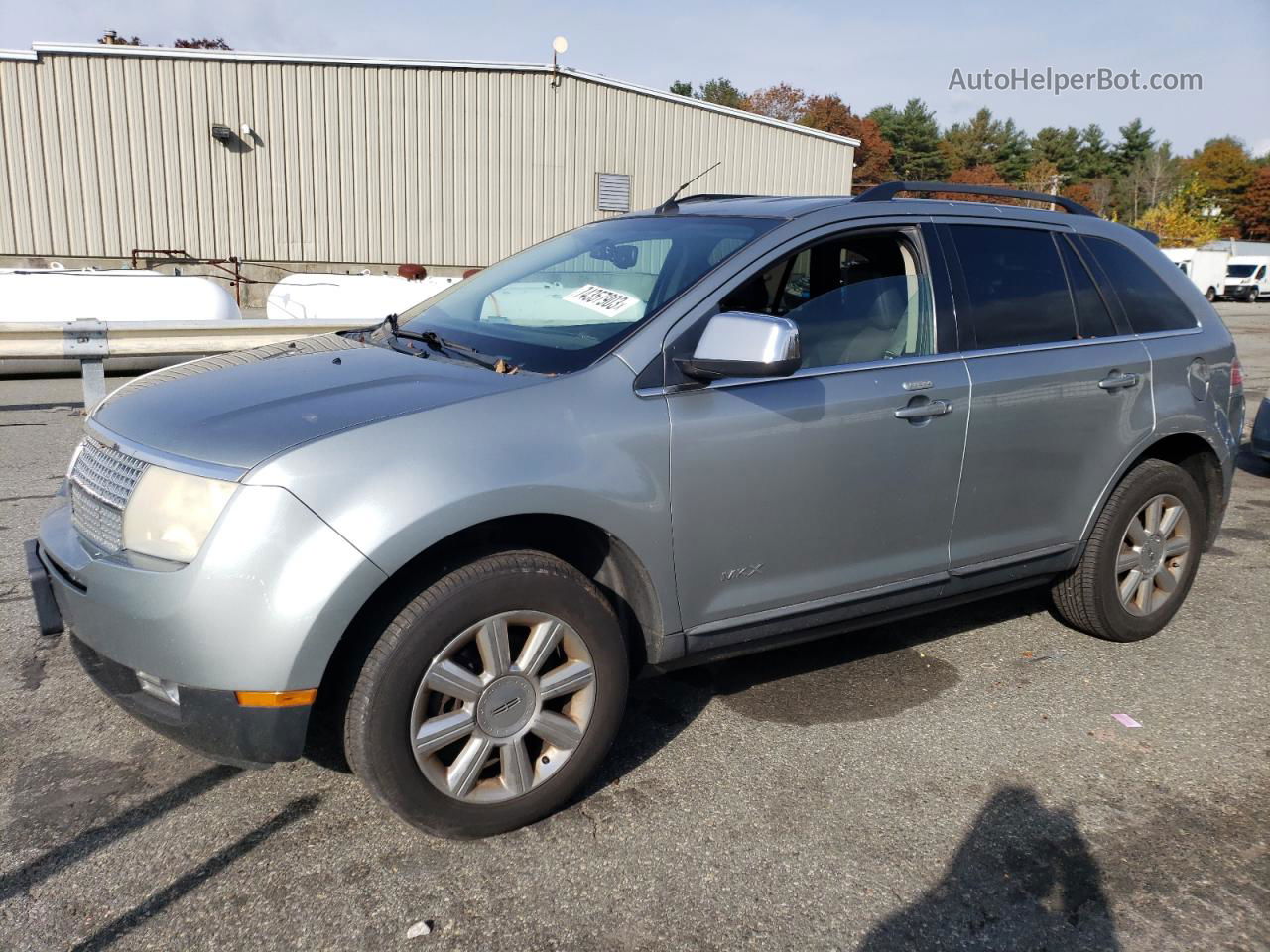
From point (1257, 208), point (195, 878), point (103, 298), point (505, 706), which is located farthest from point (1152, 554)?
point (1257, 208)

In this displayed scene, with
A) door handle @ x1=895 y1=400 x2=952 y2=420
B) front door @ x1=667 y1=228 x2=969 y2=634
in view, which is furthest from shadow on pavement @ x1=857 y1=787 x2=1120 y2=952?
door handle @ x1=895 y1=400 x2=952 y2=420

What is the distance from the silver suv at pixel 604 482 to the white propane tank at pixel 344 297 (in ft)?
37.2

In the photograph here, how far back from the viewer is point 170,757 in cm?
322

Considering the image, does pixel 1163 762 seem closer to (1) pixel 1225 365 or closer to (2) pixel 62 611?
Result: (1) pixel 1225 365

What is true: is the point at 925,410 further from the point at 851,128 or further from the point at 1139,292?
the point at 851,128

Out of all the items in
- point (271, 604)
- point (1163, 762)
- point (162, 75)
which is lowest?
point (1163, 762)

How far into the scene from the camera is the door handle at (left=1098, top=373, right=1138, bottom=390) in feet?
13.2

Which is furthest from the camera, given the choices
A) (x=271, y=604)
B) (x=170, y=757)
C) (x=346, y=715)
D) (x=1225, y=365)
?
(x=1225, y=365)

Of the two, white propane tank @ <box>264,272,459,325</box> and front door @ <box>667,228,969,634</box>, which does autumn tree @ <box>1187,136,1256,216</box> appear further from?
front door @ <box>667,228,969,634</box>

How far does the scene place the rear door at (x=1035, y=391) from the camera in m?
3.73

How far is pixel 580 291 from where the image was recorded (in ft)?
11.7

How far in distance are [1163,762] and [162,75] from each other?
Result: 2336 cm

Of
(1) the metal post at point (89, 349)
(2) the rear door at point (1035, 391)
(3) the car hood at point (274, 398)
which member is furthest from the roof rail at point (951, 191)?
(1) the metal post at point (89, 349)

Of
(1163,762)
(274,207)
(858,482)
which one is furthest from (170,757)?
(274,207)
